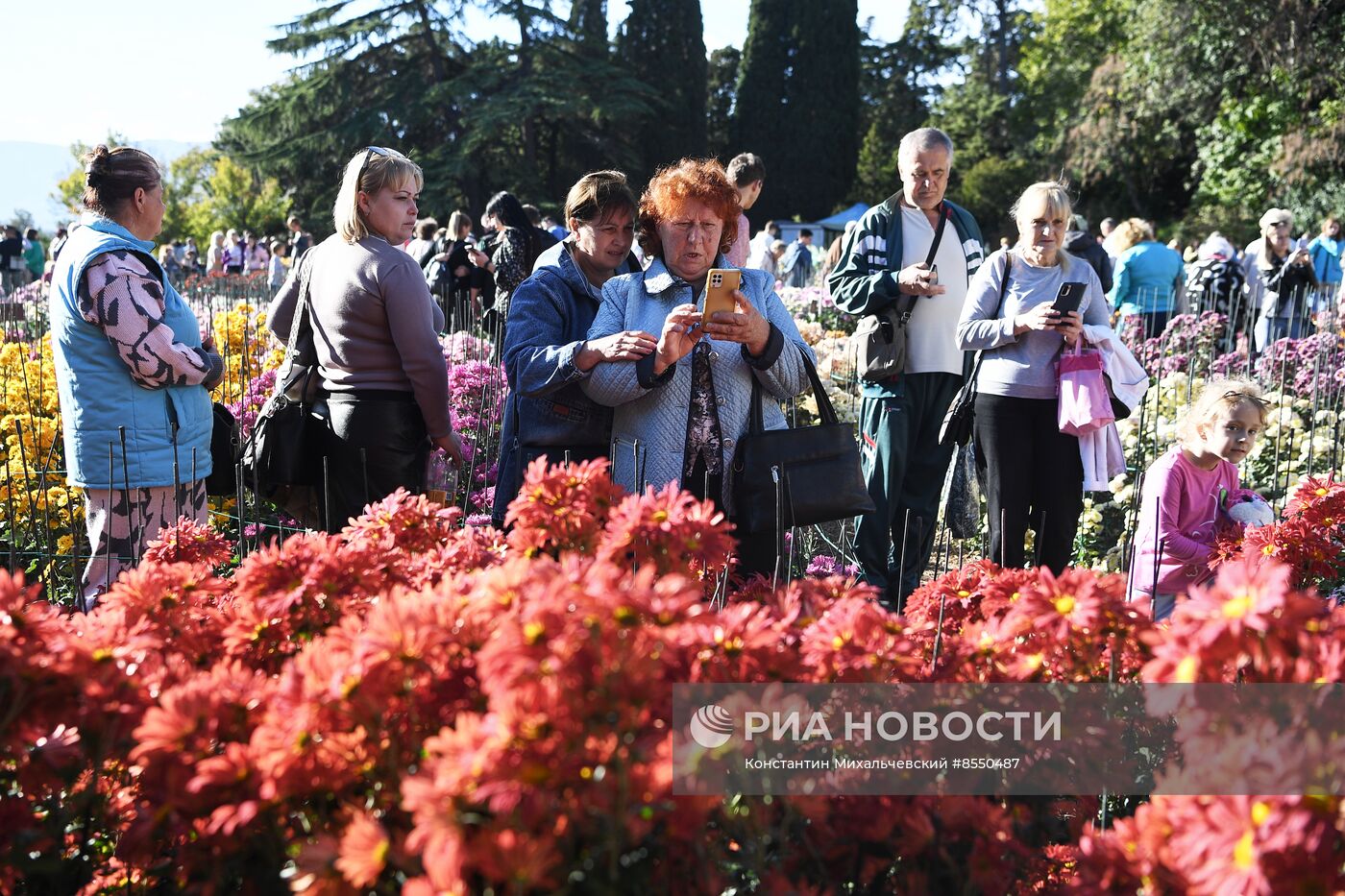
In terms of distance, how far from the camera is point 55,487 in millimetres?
4473

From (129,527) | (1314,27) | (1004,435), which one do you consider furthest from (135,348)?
(1314,27)

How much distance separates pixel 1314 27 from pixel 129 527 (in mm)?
26375

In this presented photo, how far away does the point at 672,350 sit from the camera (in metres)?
2.73

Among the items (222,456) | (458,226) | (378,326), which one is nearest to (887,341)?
(378,326)

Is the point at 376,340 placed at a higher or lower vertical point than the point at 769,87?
lower

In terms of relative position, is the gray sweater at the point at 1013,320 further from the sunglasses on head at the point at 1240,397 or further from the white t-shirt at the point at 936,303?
the sunglasses on head at the point at 1240,397

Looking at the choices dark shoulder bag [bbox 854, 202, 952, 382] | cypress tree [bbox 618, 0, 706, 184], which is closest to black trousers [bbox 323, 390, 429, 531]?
dark shoulder bag [bbox 854, 202, 952, 382]

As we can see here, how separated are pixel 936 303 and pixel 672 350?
1.89 metres

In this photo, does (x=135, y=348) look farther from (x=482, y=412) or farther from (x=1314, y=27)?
(x=1314, y=27)

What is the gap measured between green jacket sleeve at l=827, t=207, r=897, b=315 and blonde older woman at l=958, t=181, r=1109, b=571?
35 cm

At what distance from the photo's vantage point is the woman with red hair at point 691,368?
2.91 metres

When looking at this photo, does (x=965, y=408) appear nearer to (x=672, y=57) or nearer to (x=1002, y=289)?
(x=1002, y=289)

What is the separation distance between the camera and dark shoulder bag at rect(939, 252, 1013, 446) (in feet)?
13.1

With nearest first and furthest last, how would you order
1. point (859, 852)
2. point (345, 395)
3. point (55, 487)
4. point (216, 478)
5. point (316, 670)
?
point (316, 670) → point (859, 852) → point (345, 395) → point (216, 478) → point (55, 487)
